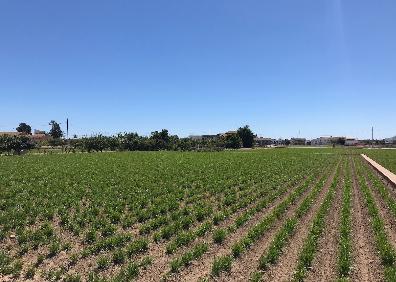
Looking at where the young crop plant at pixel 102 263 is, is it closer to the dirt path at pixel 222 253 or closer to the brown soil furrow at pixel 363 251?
the dirt path at pixel 222 253

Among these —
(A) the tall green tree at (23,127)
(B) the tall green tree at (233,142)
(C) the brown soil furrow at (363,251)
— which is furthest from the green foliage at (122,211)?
(A) the tall green tree at (23,127)

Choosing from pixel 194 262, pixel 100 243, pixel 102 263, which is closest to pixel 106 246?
pixel 100 243

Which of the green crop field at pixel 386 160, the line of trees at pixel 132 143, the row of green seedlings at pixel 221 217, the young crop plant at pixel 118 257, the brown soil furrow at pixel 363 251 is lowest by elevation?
the brown soil furrow at pixel 363 251

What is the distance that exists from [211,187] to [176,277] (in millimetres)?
15953

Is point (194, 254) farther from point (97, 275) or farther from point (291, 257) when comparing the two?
point (97, 275)

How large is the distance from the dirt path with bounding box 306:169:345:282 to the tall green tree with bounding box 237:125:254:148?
133759 mm

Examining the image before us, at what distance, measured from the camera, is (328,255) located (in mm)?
11094

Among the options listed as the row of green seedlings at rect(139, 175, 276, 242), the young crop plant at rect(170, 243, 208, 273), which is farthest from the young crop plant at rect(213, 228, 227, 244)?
the row of green seedlings at rect(139, 175, 276, 242)

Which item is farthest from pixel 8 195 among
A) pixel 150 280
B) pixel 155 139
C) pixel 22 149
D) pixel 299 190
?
pixel 155 139

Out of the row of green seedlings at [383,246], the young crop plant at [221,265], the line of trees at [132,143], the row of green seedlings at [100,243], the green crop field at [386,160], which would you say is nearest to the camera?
the row of green seedlings at [383,246]

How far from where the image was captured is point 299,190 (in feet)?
78.6

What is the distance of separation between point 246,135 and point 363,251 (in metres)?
140

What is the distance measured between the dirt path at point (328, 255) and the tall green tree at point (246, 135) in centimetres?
13376

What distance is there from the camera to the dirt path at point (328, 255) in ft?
31.4
